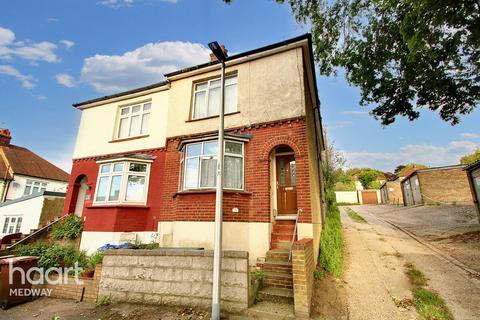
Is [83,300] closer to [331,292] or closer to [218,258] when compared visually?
[218,258]

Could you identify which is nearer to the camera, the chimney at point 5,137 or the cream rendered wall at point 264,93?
the cream rendered wall at point 264,93

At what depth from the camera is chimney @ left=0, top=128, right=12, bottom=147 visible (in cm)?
2625

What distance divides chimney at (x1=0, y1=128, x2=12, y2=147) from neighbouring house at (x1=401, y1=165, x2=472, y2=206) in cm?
4530

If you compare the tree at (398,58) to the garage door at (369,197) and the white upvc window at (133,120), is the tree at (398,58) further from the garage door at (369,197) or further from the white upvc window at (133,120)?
the garage door at (369,197)

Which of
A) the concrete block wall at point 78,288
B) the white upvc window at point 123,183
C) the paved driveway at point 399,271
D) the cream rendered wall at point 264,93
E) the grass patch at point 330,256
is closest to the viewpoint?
the paved driveway at point 399,271

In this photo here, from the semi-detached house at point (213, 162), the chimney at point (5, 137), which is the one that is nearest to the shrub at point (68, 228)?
the semi-detached house at point (213, 162)

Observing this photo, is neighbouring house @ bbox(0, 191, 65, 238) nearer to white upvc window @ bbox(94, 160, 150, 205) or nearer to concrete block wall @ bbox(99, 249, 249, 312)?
white upvc window @ bbox(94, 160, 150, 205)

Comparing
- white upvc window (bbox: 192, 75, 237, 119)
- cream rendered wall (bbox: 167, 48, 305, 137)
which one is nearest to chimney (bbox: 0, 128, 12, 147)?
cream rendered wall (bbox: 167, 48, 305, 137)

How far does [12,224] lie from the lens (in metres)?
16.6

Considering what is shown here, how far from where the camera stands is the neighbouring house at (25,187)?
16.5 m

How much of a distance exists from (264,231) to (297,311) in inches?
117

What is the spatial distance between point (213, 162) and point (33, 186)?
27.8 metres

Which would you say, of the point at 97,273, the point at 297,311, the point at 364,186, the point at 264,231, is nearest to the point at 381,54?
the point at 264,231

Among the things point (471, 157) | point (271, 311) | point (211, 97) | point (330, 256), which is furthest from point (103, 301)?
point (471, 157)
